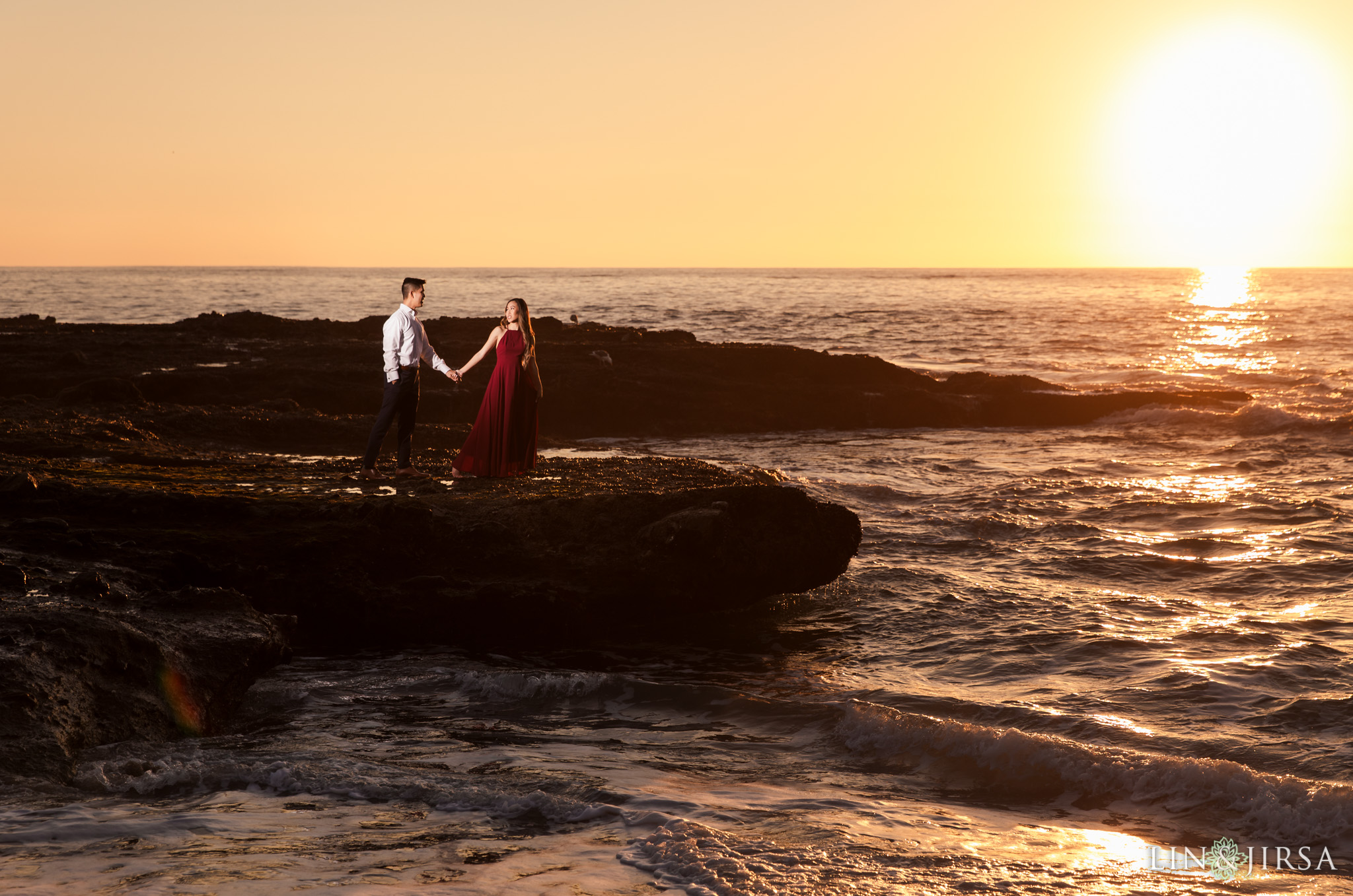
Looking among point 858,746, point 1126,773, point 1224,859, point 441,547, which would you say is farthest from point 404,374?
point 1224,859

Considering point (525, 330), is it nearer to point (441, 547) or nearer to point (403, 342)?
point (403, 342)

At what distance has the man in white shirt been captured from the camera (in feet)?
33.0

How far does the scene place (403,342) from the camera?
33.4ft

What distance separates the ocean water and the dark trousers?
120 inches

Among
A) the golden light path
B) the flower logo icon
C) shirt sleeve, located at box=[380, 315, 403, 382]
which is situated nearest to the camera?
the flower logo icon

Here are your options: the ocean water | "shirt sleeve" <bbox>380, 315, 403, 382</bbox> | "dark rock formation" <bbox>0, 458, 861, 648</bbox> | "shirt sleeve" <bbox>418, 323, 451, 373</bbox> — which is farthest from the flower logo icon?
"shirt sleeve" <bbox>380, 315, 403, 382</bbox>

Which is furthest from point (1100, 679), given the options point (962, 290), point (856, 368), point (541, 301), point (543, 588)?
point (962, 290)

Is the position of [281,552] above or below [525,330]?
below

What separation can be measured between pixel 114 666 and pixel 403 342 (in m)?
5.03

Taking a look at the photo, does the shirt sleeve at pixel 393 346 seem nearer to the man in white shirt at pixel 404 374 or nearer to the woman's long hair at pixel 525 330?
the man in white shirt at pixel 404 374

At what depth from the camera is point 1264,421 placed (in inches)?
841

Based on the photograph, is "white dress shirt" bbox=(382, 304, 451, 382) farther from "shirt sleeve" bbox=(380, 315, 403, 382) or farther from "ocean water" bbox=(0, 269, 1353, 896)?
"ocean water" bbox=(0, 269, 1353, 896)

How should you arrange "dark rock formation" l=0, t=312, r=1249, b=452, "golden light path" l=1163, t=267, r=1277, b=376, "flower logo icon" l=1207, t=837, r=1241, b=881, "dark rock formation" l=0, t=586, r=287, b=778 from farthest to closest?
"golden light path" l=1163, t=267, r=1277, b=376 < "dark rock formation" l=0, t=312, r=1249, b=452 < "dark rock formation" l=0, t=586, r=287, b=778 < "flower logo icon" l=1207, t=837, r=1241, b=881

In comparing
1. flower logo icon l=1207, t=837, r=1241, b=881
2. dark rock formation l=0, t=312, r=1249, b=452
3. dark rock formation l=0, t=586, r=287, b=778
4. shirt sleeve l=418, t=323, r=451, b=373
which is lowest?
flower logo icon l=1207, t=837, r=1241, b=881
